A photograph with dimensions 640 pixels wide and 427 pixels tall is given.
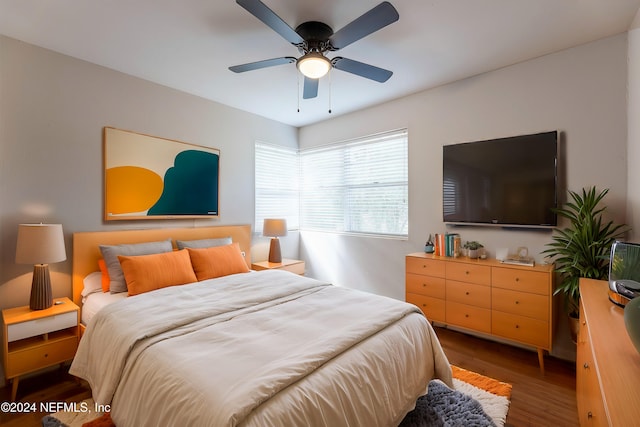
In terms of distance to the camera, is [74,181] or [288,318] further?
[74,181]

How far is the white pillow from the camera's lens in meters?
2.55

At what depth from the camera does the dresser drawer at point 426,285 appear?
2.95 metres

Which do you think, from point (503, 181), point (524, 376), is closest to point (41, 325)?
point (524, 376)

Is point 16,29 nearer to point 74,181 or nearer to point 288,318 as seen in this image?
point 74,181

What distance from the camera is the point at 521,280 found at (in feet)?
8.16

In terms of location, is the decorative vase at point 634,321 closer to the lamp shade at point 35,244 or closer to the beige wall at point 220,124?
the beige wall at point 220,124

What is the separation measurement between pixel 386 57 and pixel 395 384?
99.2 inches

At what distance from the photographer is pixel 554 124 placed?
261 centimetres

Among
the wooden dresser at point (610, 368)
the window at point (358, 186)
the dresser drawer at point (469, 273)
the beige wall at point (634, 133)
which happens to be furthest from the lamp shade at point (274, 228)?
the beige wall at point (634, 133)

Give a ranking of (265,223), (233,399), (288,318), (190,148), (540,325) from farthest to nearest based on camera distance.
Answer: (265,223)
(190,148)
(540,325)
(288,318)
(233,399)

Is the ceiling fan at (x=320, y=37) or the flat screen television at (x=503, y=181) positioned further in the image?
the flat screen television at (x=503, y=181)

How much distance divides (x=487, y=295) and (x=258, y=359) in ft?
7.21

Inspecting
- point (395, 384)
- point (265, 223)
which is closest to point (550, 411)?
point (395, 384)

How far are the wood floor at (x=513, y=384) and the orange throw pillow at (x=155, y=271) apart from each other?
2.68 ft
